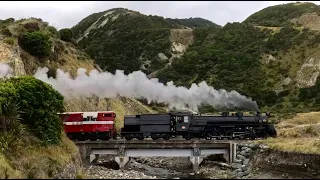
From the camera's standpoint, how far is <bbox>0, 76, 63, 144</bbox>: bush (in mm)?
34466

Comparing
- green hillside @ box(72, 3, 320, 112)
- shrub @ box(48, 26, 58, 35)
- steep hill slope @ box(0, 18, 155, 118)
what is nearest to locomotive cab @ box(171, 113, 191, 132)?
steep hill slope @ box(0, 18, 155, 118)

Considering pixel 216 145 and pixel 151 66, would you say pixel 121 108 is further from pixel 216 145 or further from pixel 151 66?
pixel 151 66

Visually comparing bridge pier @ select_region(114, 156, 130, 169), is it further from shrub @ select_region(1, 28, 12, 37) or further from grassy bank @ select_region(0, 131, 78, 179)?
shrub @ select_region(1, 28, 12, 37)

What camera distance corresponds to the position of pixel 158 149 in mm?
43156

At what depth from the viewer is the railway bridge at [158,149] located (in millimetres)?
42781

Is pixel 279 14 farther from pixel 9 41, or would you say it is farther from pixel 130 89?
pixel 9 41

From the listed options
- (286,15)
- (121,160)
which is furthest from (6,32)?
(286,15)

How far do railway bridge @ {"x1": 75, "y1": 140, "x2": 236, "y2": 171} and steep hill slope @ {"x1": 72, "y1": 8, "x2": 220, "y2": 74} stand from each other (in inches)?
3319

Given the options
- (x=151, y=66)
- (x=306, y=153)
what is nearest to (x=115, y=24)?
(x=151, y=66)

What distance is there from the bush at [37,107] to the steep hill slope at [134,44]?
90785 millimetres

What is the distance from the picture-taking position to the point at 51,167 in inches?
1192

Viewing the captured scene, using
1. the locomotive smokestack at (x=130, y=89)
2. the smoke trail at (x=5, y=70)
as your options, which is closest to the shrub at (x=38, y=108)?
the smoke trail at (x=5, y=70)

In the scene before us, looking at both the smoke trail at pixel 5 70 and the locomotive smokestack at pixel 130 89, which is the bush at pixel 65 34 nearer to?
the locomotive smokestack at pixel 130 89

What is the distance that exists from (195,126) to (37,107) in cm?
1889
